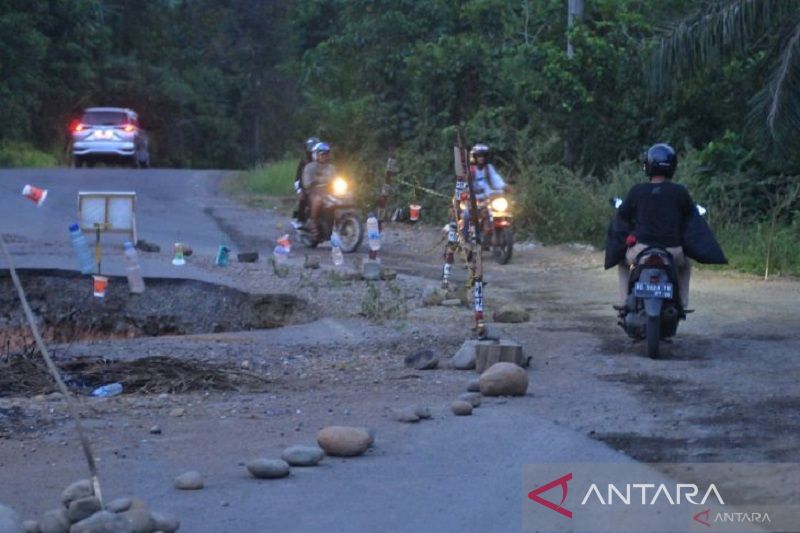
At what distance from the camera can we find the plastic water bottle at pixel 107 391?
29.5 ft

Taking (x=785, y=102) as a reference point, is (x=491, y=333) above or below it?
below

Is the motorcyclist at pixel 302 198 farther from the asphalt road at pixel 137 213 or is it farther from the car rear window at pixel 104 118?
the car rear window at pixel 104 118

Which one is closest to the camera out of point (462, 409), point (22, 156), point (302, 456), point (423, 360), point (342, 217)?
point (302, 456)

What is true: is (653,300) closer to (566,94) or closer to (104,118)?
(566,94)

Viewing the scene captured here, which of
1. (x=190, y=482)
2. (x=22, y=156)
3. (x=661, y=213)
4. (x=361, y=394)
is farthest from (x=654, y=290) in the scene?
(x=22, y=156)

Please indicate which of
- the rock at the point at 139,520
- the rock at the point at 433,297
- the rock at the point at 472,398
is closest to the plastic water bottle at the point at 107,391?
the rock at the point at 472,398

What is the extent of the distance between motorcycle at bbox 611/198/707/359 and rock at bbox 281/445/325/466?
12.5ft

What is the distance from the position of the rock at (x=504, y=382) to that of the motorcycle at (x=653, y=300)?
1623 mm

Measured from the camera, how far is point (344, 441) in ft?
23.0

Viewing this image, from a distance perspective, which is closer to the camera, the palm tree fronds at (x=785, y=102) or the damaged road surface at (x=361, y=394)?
the damaged road surface at (x=361, y=394)

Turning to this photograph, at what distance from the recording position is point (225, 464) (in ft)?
22.6

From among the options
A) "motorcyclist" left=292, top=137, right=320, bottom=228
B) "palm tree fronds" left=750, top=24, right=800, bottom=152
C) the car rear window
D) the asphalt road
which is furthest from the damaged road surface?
the car rear window

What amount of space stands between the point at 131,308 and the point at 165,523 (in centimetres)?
938

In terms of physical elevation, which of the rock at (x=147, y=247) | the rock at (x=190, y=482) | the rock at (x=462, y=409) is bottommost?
the rock at (x=190, y=482)
